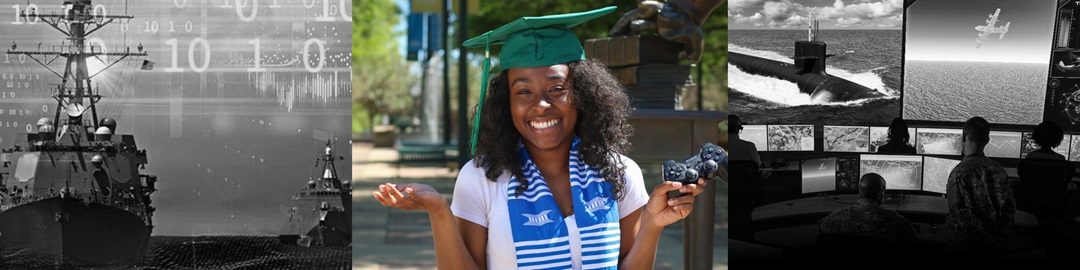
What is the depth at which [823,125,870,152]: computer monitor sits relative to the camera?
507cm

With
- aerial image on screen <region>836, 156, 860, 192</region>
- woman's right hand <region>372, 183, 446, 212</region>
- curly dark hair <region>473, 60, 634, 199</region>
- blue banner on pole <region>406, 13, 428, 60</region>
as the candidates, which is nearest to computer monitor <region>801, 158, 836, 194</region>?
aerial image on screen <region>836, 156, 860, 192</region>

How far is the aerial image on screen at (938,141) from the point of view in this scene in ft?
16.6

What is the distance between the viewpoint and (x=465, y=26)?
14836mm

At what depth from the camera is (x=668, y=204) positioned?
3.11 m

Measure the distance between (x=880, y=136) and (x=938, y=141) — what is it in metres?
0.22

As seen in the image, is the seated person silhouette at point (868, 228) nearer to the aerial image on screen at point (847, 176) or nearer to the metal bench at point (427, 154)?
the aerial image on screen at point (847, 176)

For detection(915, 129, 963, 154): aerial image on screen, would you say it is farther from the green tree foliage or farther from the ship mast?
the green tree foliage

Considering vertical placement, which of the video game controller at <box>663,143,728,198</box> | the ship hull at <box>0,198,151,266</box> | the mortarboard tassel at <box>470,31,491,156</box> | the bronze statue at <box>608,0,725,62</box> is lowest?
the ship hull at <box>0,198,151,266</box>

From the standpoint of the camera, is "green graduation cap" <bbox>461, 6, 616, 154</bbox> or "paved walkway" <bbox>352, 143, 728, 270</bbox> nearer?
"green graduation cap" <bbox>461, 6, 616, 154</bbox>

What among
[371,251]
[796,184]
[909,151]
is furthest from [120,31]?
[371,251]

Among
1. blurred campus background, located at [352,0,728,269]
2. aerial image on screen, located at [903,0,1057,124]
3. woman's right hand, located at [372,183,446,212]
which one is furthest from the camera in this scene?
blurred campus background, located at [352,0,728,269]

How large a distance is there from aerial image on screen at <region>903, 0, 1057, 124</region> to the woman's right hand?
266 centimetres

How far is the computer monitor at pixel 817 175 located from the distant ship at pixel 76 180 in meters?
2.56

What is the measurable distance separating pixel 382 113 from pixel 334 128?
48149 mm
